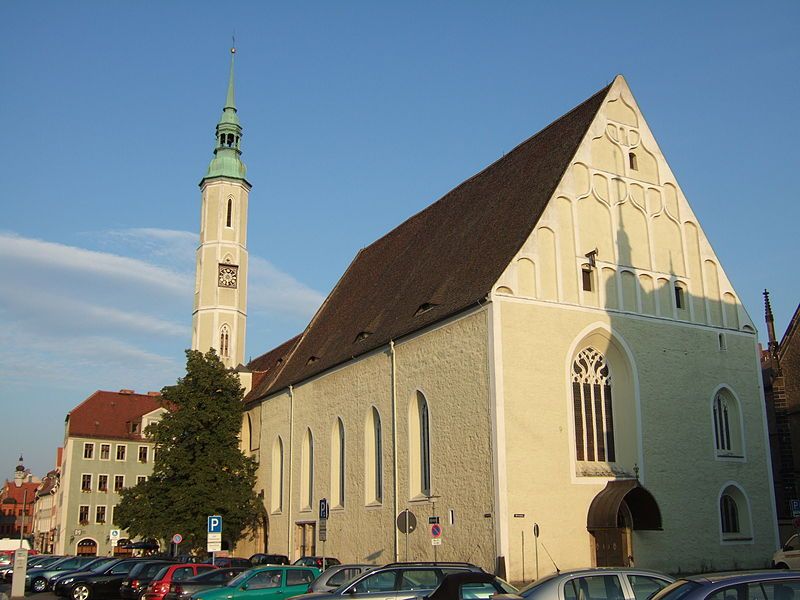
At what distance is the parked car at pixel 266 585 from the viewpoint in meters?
17.0

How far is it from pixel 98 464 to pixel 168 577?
4202 centimetres

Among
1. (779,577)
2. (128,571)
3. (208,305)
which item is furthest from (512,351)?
(208,305)

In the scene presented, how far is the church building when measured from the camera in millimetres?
23297

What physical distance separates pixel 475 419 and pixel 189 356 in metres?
19.0

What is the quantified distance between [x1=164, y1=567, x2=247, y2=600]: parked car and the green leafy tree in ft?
51.4

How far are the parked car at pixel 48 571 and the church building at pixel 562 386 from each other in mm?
8855

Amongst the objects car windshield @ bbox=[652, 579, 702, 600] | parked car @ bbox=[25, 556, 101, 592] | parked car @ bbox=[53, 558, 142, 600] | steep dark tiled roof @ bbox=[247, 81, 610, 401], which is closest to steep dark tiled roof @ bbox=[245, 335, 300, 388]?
steep dark tiled roof @ bbox=[247, 81, 610, 401]

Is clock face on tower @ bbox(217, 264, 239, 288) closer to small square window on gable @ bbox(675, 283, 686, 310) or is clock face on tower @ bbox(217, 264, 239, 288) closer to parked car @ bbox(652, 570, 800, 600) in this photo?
small square window on gable @ bbox(675, 283, 686, 310)

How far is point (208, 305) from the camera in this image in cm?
4647

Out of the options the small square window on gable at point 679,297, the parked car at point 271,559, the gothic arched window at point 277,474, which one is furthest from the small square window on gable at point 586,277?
→ the gothic arched window at point 277,474

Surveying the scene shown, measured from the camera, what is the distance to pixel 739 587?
21.5ft

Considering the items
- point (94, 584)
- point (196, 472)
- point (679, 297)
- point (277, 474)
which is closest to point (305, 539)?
point (277, 474)

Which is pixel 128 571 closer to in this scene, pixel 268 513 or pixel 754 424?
pixel 268 513

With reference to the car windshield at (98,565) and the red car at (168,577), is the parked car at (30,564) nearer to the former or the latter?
the car windshield at (98,565)
